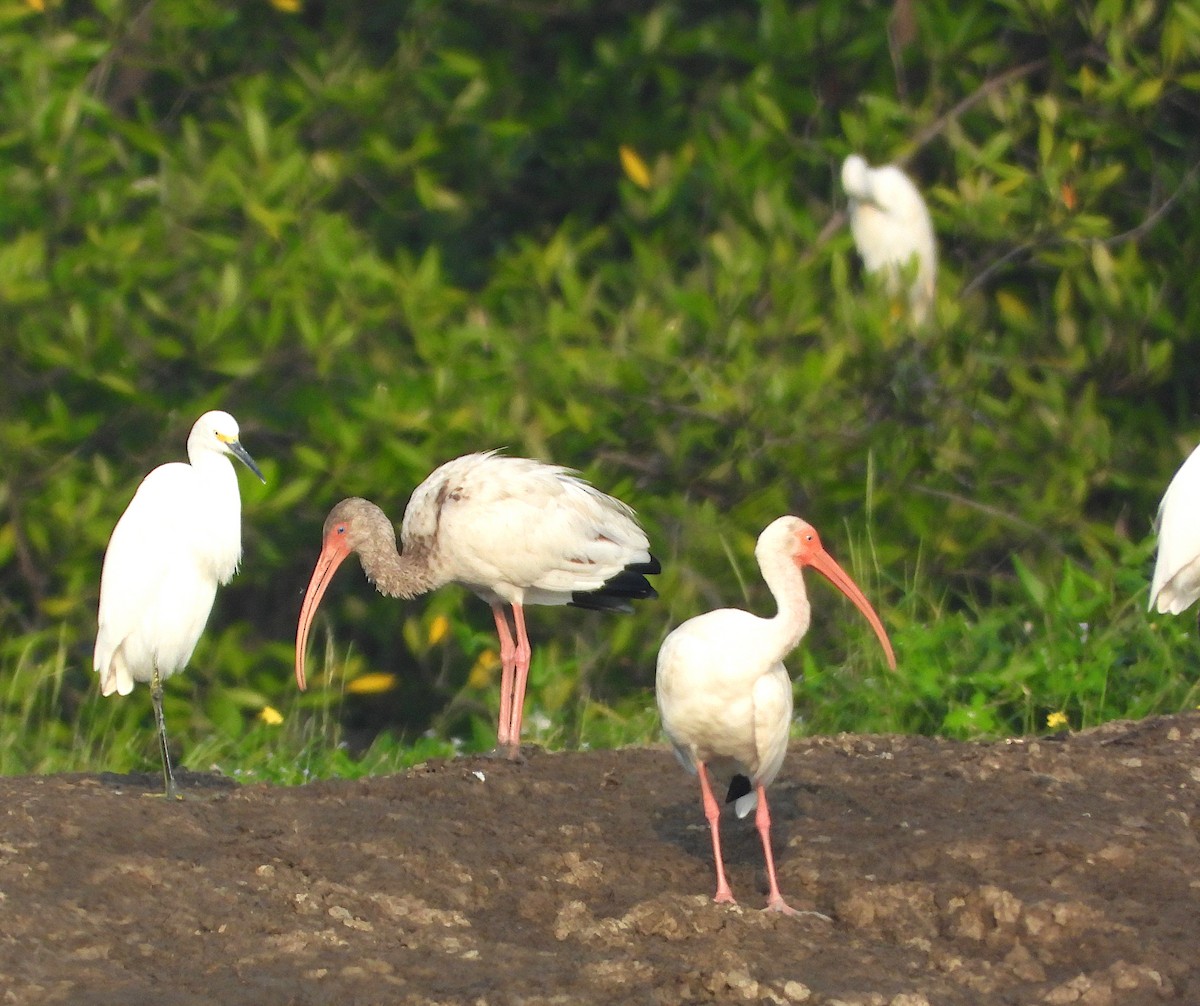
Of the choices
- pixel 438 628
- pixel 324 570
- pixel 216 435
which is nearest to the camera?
pixel 216 435

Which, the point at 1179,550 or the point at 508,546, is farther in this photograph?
the point at 508,546

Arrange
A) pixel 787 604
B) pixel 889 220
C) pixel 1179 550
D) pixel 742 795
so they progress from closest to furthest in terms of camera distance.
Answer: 1. pixel 787 604
2. pixel 742 795
3. pixel 1179 550
4. pixel 889 220

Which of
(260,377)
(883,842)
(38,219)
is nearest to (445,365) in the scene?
(260,377)

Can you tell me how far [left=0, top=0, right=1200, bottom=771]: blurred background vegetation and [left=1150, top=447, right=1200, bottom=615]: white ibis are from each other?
9.4 inches

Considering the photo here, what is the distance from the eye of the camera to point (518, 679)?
6.79 meters

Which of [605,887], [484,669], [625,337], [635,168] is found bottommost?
[605,887]

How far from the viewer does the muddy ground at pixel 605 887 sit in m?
4.11

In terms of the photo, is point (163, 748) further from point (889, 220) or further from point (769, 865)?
point (889, 220)

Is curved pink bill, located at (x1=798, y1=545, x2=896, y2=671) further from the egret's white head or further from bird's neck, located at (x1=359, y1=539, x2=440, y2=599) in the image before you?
bird's neck, located at (x1=359, y1=539, x2=440, y2=599)

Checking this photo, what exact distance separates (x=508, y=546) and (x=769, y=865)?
85.8 inches

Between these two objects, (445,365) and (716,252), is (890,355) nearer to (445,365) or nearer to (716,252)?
(716,252)

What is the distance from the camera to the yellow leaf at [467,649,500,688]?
793 cm

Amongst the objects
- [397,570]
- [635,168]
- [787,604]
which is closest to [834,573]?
[787,604]

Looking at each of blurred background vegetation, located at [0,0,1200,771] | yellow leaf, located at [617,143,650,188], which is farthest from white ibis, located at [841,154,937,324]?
yellow leaf, located at [617,143,650,188]
